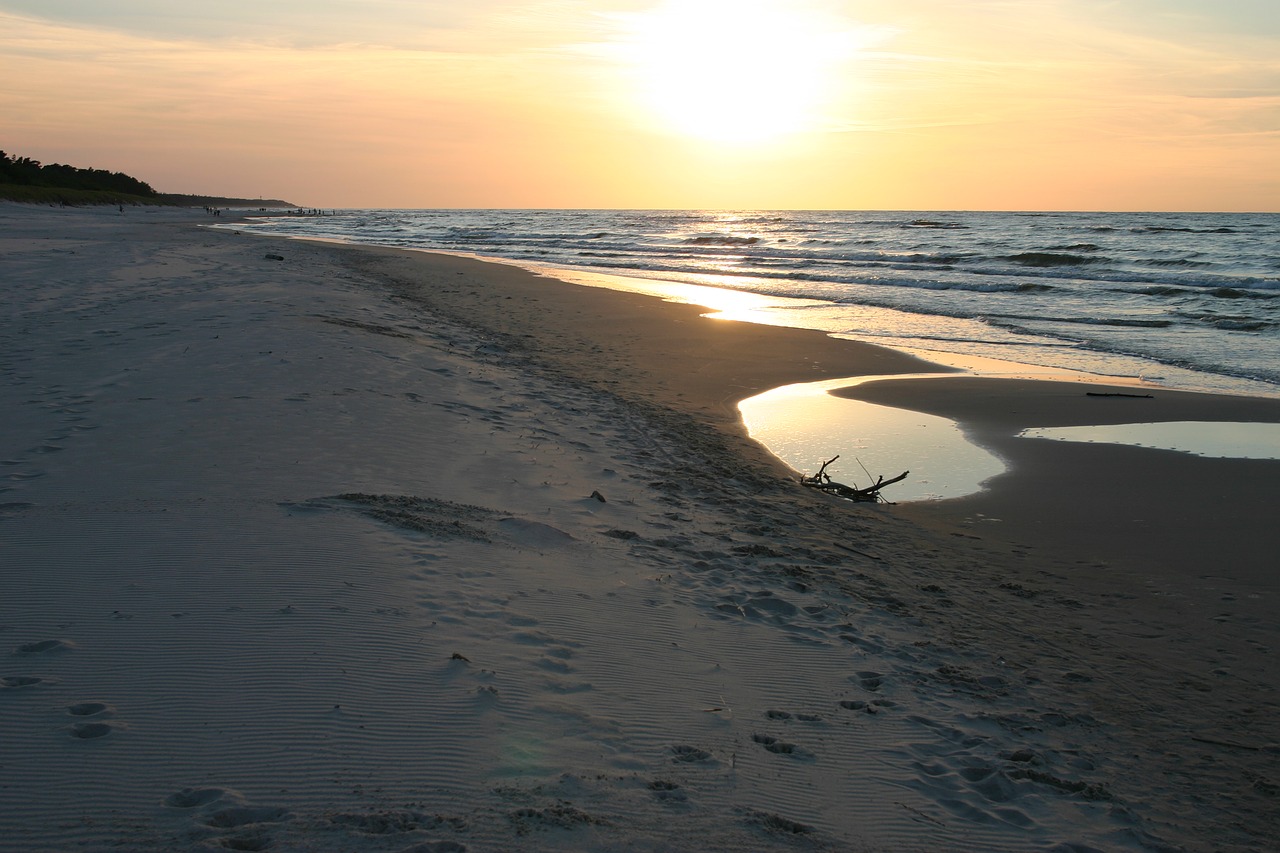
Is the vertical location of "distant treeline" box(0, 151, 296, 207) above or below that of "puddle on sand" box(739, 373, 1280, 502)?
above

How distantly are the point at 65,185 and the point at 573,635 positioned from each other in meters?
93.9

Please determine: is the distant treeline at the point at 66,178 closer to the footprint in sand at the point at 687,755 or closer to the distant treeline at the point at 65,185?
the distant treeline at the point at 65,185

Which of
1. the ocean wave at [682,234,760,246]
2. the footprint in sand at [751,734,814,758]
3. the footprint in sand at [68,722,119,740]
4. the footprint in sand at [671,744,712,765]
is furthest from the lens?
the ocean wave at [682,234,760,246]

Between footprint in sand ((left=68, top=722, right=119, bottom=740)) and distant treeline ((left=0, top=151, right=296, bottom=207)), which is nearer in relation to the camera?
footprint in sand ((left=68, top=722, right=119, bottom=740))

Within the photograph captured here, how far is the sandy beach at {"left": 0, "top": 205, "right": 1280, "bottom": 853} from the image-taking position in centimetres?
274

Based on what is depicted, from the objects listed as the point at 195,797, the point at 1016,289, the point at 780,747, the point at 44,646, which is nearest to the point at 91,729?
the point at 195,797

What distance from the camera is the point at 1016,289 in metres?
26.0

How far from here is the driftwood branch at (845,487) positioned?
6.73 metres

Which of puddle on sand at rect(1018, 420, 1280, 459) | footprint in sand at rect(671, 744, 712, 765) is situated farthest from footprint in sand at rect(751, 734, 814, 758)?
puddle on sand at rect(1018, 420, 1280, 459)

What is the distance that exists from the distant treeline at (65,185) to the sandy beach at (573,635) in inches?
2450

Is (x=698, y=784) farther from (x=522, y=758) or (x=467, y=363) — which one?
(x=467, y=363)

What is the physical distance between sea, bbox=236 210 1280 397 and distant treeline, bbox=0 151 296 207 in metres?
30.9

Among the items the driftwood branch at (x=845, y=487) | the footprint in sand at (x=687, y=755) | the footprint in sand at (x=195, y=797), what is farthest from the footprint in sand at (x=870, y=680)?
the driftwood branch at (x=845, y=487)

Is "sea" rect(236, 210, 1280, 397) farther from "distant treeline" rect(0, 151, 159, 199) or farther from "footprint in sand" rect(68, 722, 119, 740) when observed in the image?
"distant treeline" rect(0, 151, 159, 199)
